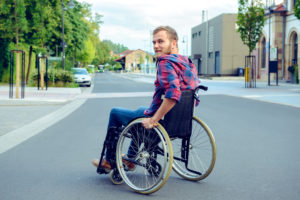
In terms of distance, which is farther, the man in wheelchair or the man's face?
the man's face

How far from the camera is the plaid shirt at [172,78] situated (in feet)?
11.8

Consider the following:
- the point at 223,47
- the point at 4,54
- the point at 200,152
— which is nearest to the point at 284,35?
the point at 223,47

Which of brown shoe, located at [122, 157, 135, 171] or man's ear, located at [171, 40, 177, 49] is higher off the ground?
man's ear, located at [171, 40, 177, 49]

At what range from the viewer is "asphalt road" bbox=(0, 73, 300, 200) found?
12.6 ft

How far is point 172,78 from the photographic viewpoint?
361 centimetres

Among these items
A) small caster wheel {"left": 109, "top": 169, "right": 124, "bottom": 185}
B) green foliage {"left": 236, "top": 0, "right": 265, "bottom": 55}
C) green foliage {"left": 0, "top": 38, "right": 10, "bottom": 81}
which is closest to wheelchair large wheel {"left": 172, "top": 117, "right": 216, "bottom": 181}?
small caster wheel {"left": 109, "top": 169, "right": 124, "bottom": 185}

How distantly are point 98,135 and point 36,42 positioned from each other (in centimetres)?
2198

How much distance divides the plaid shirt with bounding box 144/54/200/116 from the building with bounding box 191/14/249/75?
54.1m

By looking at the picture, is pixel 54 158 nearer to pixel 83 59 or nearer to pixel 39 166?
pixel 39 166

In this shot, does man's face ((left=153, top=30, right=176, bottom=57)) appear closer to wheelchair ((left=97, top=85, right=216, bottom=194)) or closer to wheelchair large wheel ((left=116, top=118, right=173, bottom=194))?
wheelchair ((left=97, top=85, right=216, bottom=194))

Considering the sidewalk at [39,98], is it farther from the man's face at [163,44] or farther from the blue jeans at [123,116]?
the man's face at [163,44]

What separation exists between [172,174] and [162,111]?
1245 mm

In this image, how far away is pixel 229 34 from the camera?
57312 mm

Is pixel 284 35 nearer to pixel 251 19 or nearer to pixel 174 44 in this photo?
pixel 251 19
